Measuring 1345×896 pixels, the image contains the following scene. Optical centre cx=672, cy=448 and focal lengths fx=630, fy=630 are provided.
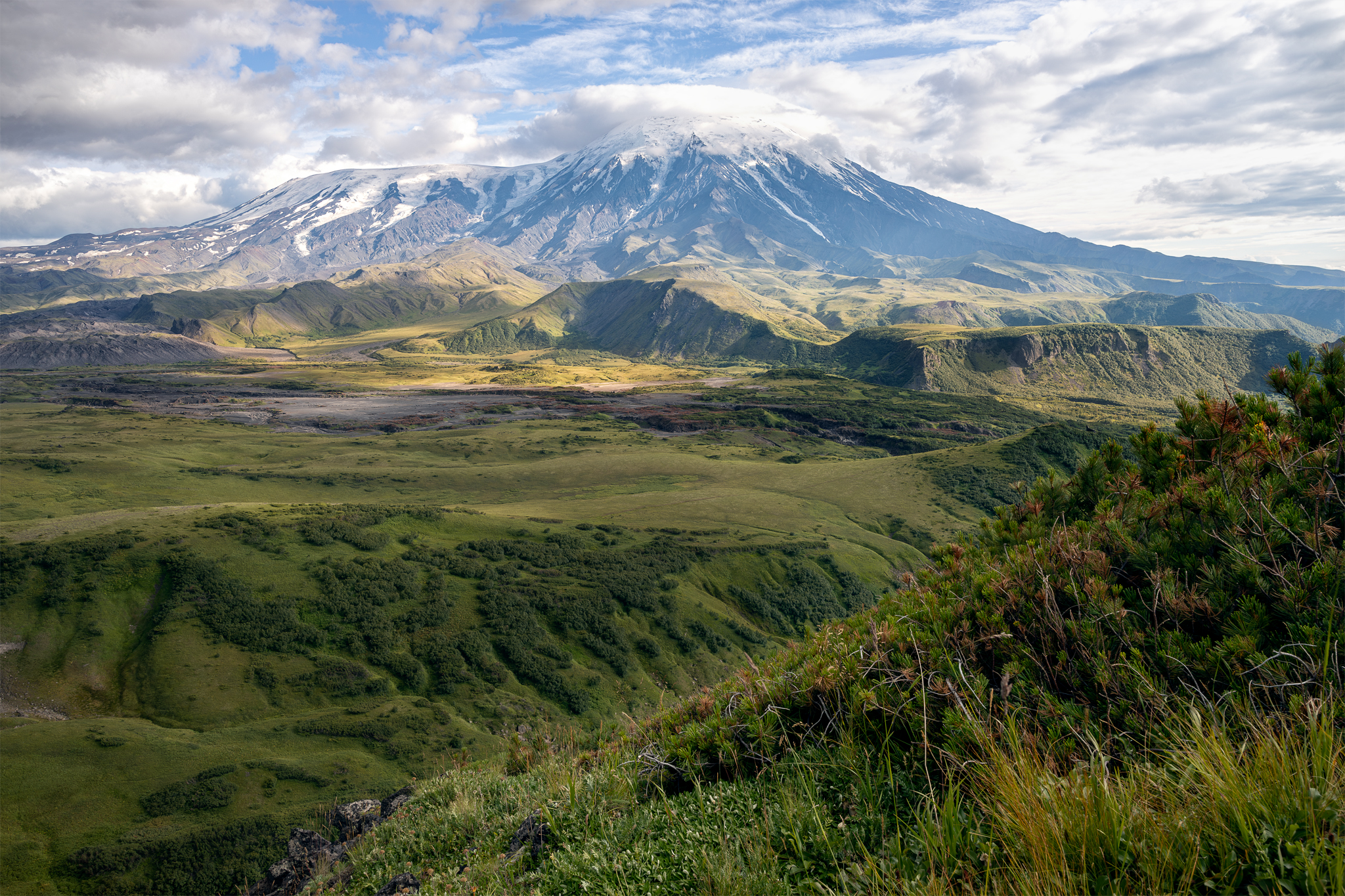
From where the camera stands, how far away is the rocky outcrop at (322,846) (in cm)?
1266

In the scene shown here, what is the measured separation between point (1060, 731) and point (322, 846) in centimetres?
1622

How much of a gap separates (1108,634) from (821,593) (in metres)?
61.1

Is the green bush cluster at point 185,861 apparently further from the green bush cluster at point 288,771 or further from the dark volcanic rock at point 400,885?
the dark volcanic rock at point 400,885

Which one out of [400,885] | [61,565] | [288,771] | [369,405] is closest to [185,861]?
[288,771]

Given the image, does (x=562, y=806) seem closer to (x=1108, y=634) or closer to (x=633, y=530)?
(x=1108, y=634)

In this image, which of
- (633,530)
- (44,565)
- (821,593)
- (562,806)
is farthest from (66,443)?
(562,806)

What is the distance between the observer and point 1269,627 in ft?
17.4

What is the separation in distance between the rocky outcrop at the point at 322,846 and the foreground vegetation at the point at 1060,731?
612cm

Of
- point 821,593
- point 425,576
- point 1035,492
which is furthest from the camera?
point 821,593

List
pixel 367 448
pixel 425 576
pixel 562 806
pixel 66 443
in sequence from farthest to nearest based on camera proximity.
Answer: pixel 367 448
pixel 66 443
pixel 425 576
pixel 562 806

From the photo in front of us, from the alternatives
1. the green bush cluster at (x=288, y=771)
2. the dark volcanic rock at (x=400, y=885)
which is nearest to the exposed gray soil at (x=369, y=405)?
the green bush cluster at (x=288, y=771)

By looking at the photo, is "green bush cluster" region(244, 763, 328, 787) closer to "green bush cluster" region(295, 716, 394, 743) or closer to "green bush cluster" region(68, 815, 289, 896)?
"green bush cluster" region(68, 815, 289, 896)

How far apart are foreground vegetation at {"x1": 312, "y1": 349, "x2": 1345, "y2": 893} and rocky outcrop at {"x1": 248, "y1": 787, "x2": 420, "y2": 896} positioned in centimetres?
612

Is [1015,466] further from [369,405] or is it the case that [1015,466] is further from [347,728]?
[369,405]
